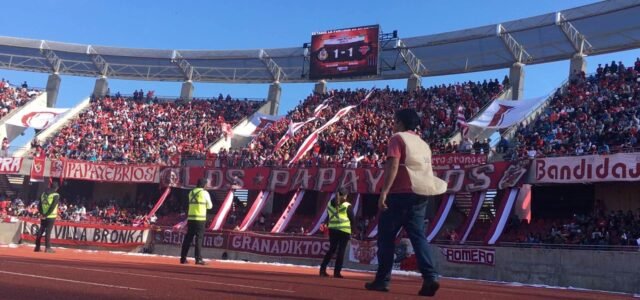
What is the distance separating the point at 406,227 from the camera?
251 inches

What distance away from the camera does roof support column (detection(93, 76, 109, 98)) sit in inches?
1713

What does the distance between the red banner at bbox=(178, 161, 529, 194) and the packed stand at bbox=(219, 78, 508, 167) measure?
59 centimetres

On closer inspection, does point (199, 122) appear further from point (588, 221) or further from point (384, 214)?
point (384, 214)

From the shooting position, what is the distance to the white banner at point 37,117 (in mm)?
39281

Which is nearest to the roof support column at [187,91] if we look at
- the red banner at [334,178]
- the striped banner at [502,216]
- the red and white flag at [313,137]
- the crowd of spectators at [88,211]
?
the crowd of spectators at [88,211]

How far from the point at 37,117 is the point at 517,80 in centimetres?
3052

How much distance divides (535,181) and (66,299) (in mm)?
17899

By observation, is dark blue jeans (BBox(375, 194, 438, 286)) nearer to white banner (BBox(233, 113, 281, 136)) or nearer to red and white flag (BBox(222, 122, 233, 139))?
red and white flag (BBox(222, 122, 233, 139))

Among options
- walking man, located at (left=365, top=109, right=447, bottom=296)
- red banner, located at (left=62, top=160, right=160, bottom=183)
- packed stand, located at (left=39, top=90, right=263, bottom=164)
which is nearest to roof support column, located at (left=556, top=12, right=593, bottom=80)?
packed stand, located at (left=39, top=90, right=263, bottom=164)

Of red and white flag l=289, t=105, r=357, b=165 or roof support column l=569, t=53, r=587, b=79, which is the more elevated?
roof support column l=569, t=53, r=587, b=79

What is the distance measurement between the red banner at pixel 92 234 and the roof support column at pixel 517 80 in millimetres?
19925

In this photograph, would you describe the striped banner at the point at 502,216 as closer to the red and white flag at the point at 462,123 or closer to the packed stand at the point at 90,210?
the red and white flag at the point at 462,123

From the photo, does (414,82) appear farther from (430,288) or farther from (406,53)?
(430,288)

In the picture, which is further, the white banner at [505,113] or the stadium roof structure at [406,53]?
the stadium roof structure at [406,53]
